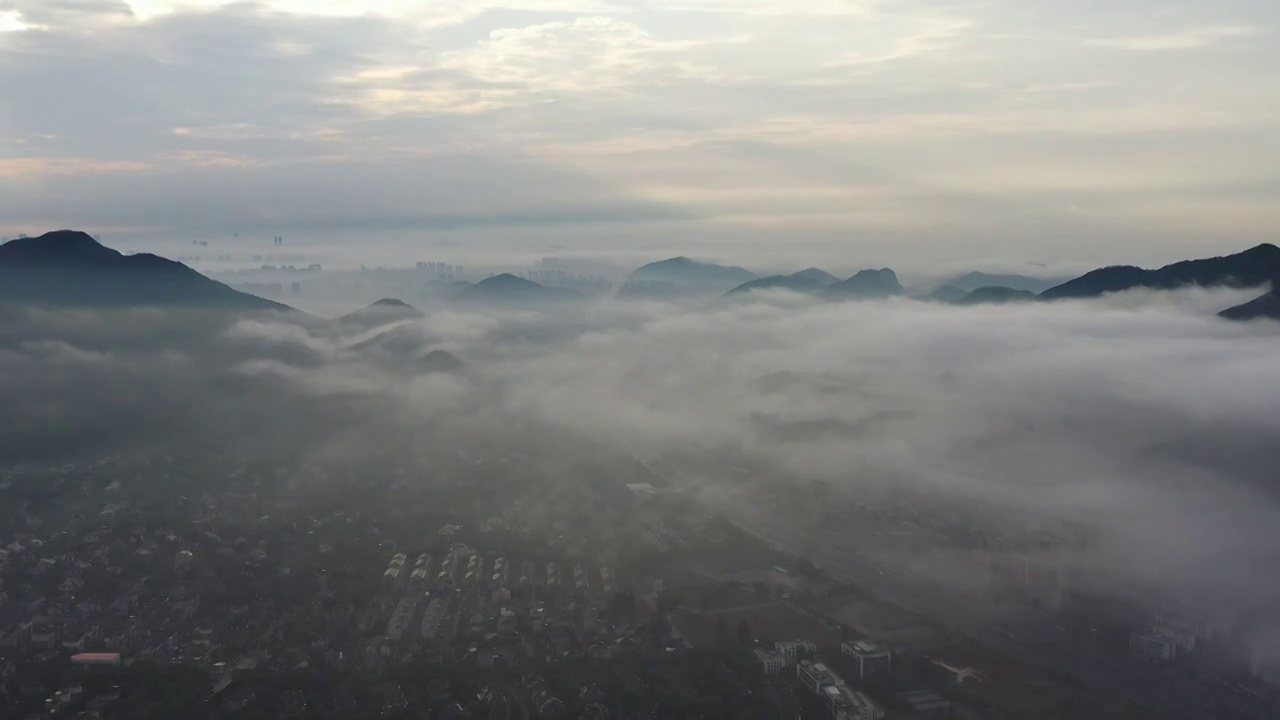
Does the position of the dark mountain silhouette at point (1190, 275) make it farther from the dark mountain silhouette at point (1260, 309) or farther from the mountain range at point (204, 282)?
the dark mountain silhouette at point (1260, 309)

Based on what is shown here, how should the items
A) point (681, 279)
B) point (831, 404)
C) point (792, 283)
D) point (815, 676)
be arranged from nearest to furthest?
1. point (815, 676)
2. point (831, 404)
3. point (792, 283)
4. point (681, 279)

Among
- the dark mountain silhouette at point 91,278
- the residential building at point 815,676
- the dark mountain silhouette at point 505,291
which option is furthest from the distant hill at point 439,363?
the residential building at point 815,676

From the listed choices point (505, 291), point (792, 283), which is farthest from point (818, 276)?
point (505, 291)

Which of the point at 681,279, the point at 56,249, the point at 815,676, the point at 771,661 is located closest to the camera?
the point at 815,676

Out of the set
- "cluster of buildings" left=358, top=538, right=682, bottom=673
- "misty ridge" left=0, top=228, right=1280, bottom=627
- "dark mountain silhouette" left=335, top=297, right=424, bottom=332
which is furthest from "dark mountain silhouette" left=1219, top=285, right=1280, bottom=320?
"dark mountain silhouette" left=335, top=297, right=424, bottom=332

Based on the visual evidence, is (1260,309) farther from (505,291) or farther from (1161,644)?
(505,291)

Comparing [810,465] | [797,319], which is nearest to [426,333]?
[797,319]

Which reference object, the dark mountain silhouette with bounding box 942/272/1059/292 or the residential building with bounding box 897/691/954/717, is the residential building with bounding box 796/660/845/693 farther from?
the dark mountain silhouette with bounding box 942/272/1059/292
